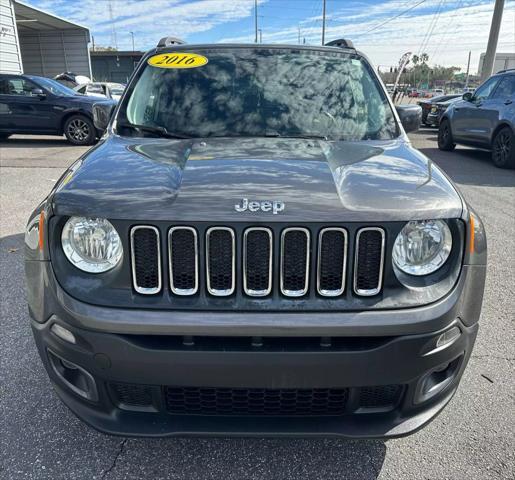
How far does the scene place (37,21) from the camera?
28.3 m

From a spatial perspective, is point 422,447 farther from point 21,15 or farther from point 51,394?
point 21,15

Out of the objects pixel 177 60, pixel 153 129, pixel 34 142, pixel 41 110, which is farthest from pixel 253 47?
pixel 34 142

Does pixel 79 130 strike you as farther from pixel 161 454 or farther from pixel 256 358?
pixel 256 358

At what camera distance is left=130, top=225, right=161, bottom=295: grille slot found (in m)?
1.75

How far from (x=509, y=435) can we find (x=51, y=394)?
2.37 m

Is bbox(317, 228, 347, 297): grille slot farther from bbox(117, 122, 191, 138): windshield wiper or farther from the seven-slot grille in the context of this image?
bbox(117, 122, 191, 138): windshield wiper

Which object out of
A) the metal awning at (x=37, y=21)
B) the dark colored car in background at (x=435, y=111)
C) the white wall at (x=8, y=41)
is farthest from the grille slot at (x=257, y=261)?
the metal awning at (x=37, y=21)

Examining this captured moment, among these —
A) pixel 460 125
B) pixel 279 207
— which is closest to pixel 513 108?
pixel 460 125

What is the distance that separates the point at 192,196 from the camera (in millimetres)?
1795

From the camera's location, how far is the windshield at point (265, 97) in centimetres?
286

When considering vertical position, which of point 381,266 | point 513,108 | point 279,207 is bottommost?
point 513,108

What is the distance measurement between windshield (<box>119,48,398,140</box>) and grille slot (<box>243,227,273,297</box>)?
1.20 meters

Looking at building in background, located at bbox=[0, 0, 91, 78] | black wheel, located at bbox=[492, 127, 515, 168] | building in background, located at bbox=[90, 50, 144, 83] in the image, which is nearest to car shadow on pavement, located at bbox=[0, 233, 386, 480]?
black wheel, located at bbox=[492, 127, 515, 168]

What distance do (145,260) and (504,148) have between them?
9963 mm
